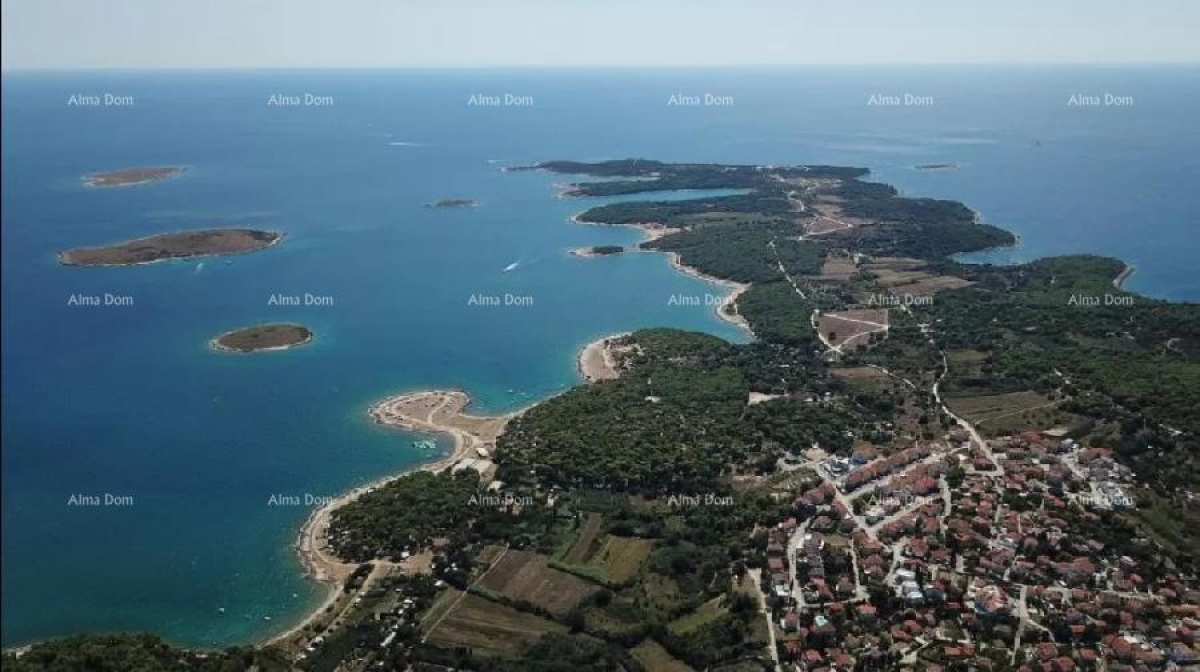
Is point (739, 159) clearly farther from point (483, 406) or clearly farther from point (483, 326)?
point (483, 406)

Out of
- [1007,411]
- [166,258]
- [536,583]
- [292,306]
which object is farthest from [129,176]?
[1007,411]

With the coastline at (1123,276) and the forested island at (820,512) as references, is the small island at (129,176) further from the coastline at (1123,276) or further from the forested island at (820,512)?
the coastline at (1123,276)

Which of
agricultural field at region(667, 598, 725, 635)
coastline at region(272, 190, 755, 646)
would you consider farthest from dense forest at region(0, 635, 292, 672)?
agricultural field at region(667, 598, 725, 635)

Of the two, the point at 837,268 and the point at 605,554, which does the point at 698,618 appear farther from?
the point at 837,268

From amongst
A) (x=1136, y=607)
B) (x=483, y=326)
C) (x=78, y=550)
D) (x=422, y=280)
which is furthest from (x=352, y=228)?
(x=1136, y=607)

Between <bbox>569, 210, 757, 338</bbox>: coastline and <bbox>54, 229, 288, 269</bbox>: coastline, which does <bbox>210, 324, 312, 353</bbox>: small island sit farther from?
<bbox>569, 210, 757, 338</bbox>: coastline
